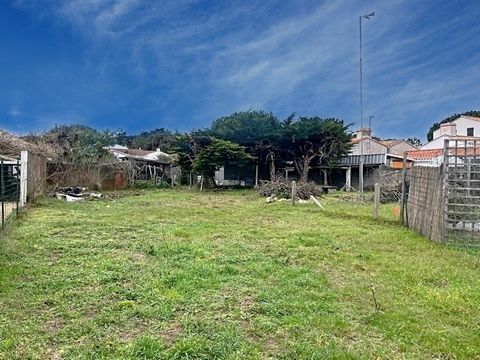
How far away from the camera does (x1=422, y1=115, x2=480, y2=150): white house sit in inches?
1268

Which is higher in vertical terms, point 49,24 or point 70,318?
point 49,24

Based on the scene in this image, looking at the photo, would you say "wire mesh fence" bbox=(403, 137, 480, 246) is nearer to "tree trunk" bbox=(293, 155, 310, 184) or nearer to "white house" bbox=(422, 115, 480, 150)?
"tree trunk" bbox=(293, 155, 310, 184)

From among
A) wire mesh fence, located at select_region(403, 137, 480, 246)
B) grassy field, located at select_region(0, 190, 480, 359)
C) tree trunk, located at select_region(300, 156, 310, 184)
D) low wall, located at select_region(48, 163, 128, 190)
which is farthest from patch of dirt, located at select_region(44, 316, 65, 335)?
tree trunk, located at select_region(300, 156, 310, 184)

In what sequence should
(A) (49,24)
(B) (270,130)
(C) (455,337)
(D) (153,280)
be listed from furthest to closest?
1. (B) (270,130)
2. (A) (49,24)
3. (D) (153,280)
4. (C) (455,337)

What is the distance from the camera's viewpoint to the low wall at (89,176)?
17.4 m

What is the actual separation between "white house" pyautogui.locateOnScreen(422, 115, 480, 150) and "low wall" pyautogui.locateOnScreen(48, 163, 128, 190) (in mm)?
25671

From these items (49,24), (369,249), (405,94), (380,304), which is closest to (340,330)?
(380,304)

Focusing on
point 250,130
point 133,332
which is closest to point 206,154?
point 250,130

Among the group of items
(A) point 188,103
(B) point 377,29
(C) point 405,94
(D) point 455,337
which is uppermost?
(B) point 377,29

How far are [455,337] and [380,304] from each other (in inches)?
29.2

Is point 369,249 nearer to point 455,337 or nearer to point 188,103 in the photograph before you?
A: point 455,337

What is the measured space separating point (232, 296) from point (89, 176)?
16.7 metres

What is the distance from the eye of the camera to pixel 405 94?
1794 centimetres

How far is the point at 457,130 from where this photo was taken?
35000 mm
